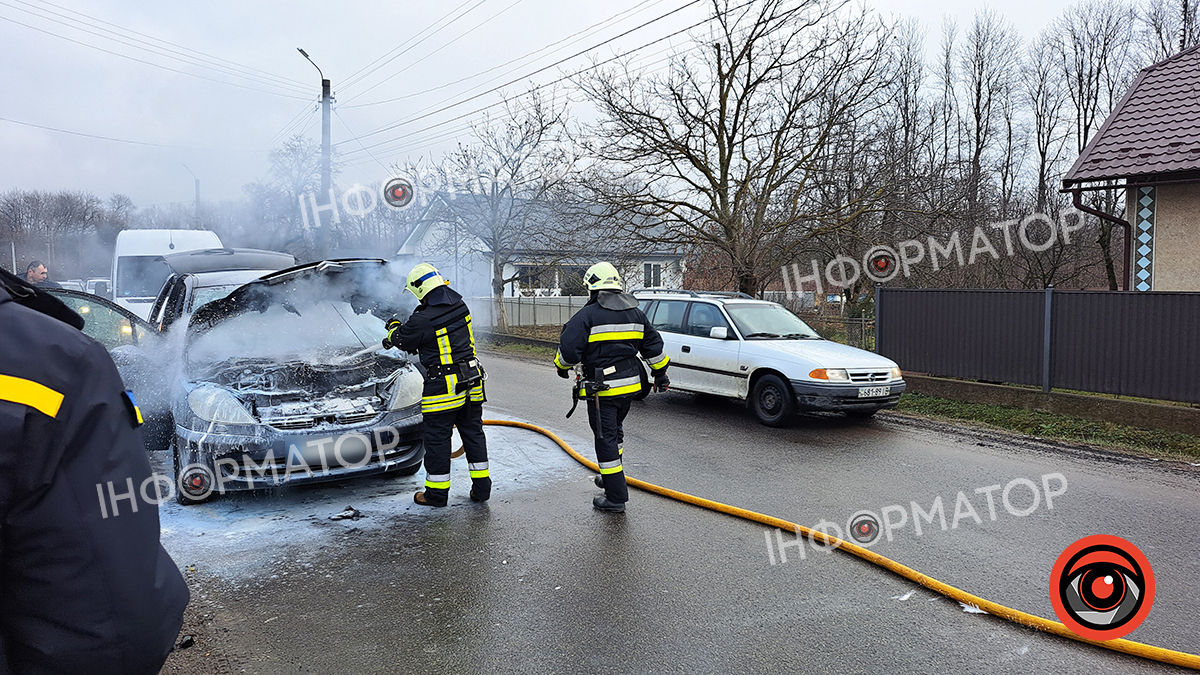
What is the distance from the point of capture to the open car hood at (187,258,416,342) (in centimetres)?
660

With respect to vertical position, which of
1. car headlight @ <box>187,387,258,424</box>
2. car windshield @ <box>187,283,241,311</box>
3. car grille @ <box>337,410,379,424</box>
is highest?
car windshield @ <box>187,283,241,311</box>

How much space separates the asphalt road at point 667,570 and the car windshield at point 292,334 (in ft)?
4.08

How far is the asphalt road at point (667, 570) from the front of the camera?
138 inches

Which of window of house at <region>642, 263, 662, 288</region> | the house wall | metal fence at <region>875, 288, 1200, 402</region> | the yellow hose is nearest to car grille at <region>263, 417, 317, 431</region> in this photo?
the yellow hose

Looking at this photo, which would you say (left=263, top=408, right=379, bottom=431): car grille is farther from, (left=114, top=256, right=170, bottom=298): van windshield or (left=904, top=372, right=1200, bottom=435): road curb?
(left=114, top=256, right=170, bottom=298): van windshield

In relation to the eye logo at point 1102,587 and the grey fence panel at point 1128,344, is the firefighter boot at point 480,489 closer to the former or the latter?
the eye logo at point 1102,587

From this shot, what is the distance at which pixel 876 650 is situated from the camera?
3506 millimetres

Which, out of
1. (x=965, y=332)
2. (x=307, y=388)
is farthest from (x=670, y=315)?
(x=307, y=388)

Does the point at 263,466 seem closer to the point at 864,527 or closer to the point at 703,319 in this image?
the point at 864,527

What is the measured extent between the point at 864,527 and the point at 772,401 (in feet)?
13.2

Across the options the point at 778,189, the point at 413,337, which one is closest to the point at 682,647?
the point at 413,337

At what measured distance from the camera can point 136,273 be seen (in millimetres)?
17812

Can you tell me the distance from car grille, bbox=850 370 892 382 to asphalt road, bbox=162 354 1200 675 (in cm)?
149

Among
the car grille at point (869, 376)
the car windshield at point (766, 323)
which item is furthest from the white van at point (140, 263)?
the car grille at point (869, 376)
